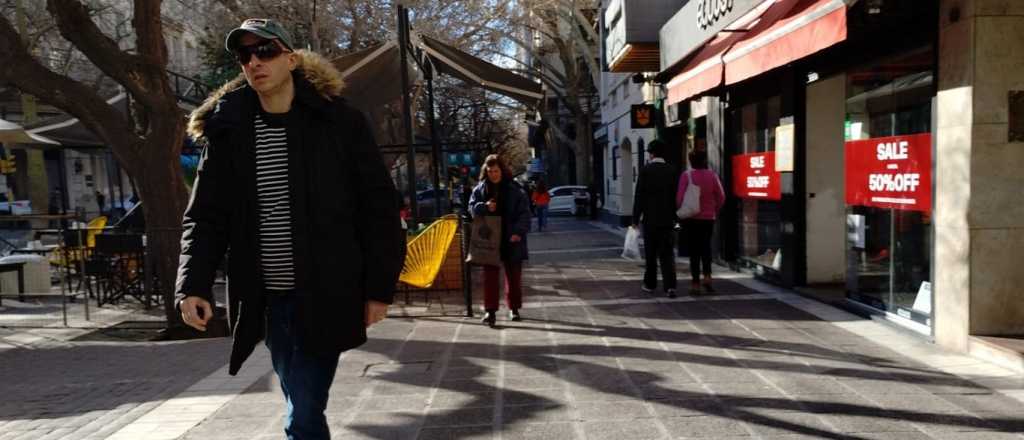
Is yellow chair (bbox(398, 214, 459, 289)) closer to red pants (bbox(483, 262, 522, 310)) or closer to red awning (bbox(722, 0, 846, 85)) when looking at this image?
red pants (bbox(483, 262, 522, 310))

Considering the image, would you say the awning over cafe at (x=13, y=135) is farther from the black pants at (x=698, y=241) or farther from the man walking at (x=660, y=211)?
the black pants at (x=698, y=241)

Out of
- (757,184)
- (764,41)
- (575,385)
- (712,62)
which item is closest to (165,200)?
(575,385)

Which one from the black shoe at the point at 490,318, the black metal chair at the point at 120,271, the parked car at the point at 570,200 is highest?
the parked car at the point at 570,200

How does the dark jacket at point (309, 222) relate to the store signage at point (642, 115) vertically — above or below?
below

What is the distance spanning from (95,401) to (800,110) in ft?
23.8

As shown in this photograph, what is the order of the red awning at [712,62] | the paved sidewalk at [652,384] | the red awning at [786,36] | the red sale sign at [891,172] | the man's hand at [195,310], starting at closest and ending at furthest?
1. the man's hand at [195,310]
2. the paved sidewalk at [652,384]
3. the red awning at [786,36]
4. the red sale sign at [891,172]
5. the red awning at [712,62]

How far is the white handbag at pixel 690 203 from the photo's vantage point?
Result: 25.8ft

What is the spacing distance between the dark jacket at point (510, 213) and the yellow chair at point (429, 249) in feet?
Answer: 4.27

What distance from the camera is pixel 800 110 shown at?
26.3 feet

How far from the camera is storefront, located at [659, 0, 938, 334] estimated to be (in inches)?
221

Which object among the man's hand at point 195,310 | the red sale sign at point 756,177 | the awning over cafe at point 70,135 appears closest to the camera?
the man's hand at point 195,310

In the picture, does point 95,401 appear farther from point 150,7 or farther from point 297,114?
point 150,7

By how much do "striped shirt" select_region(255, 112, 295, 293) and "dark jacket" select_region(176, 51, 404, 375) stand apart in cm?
3

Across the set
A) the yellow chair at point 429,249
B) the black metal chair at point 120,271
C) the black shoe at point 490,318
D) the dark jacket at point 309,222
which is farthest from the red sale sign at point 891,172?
the black metal chair at point 120,271
